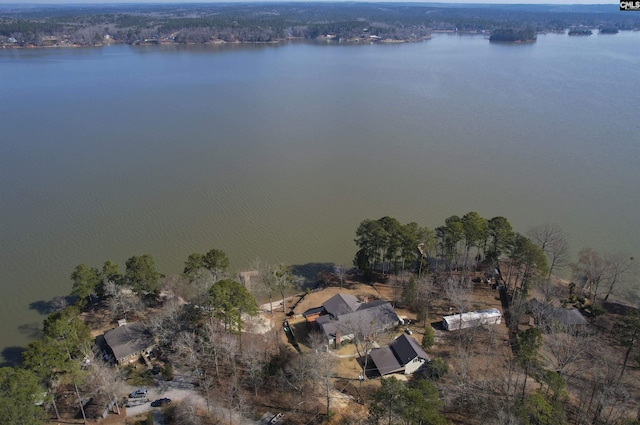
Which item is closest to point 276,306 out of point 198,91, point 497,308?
point 497,308

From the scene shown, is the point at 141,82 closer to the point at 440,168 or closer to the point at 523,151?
the point at 440,168

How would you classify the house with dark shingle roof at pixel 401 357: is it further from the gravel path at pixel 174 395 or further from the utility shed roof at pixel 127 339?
the utility shed roof at pixel 127 339

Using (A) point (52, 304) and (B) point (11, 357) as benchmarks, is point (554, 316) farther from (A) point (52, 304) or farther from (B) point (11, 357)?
(A) point (52, 304)

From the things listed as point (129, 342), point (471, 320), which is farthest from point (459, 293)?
point (129, 342)

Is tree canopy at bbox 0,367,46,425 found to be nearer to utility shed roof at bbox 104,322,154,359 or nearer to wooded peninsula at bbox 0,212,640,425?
wooded peninsula at bbox 0,212,640,425

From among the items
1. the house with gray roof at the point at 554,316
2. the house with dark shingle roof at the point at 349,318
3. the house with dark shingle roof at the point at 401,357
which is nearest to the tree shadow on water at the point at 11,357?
the house with dark shingle roof at the point at 349,318
